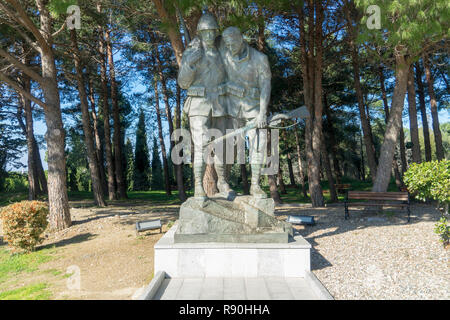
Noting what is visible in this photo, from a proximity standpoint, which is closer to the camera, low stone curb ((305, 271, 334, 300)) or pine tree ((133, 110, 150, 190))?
low stone curb ((305, 271, 334, 300))

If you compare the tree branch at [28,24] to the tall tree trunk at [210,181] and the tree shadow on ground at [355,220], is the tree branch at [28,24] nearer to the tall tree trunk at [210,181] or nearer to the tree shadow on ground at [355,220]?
the tall tree trunk at [210,181]

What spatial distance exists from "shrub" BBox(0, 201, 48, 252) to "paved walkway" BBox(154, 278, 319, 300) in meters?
3.97

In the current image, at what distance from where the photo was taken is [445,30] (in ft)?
20.4

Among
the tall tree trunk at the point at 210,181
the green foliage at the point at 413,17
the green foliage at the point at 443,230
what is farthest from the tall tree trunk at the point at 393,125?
the tall tree trunk at the point at 210,181

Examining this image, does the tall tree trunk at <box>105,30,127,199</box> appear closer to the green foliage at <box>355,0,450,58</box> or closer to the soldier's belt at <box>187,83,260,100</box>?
the soldier's belt at <box>187,83,260,100</box>

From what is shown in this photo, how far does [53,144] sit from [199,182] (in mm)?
5269

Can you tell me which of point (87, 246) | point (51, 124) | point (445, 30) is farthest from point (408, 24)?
point (51, 124)

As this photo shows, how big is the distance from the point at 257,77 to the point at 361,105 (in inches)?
305

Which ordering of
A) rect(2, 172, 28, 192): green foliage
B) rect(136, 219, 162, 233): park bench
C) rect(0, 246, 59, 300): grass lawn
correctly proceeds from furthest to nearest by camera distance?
rect(2, 172, 28, 192): green foliage → rect(136, 219, 162, 233): park bench → rect(0, 246, 59, 300): grass lawn

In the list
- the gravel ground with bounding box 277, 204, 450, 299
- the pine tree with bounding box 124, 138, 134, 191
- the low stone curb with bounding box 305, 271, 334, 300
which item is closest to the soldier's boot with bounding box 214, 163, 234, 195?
the gravel ground with bounding box 277, 204, 450, 299

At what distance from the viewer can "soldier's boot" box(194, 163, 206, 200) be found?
4.29m

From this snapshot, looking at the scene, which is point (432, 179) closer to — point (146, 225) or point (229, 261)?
point (229, 261)

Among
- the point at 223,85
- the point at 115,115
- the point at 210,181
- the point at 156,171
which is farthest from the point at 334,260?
the point at 156,171

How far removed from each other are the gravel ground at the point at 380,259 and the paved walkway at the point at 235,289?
1.19 feet
